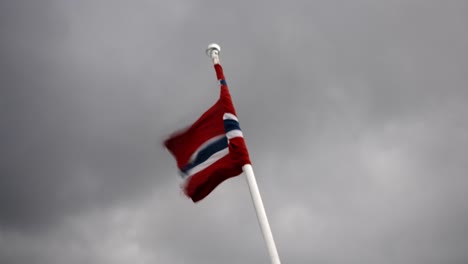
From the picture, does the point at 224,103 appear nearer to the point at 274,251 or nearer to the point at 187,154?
the point at 187,154

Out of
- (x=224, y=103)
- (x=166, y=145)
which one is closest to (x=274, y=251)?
(x=224, y=103)

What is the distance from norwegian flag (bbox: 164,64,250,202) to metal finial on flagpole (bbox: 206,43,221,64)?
0.34m

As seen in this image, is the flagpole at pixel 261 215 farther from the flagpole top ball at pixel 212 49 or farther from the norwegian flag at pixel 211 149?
the flagpole top ball at pixel 212 49

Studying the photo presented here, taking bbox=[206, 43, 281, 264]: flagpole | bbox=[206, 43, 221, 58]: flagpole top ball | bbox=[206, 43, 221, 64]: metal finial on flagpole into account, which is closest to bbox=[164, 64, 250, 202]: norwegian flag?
bbox=[206, 43, 221, 64]: metal finial on flagpole

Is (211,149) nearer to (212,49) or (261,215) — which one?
(212,49)

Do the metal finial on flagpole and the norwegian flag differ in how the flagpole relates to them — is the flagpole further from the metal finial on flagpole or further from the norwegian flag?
the metal finial on flagpole

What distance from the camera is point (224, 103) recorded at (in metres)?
22.2

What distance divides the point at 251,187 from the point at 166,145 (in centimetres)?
726

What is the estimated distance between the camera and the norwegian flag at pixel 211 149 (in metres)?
21.1

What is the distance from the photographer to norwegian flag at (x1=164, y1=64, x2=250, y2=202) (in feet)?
69.2

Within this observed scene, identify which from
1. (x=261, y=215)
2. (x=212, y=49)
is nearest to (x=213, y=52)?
(x=212, y=49)

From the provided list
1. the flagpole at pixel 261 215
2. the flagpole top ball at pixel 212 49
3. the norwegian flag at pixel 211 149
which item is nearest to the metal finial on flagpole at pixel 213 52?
the flagpole top ball at pixel 212 49

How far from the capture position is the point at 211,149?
2250 cm

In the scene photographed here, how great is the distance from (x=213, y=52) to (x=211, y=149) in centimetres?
460
